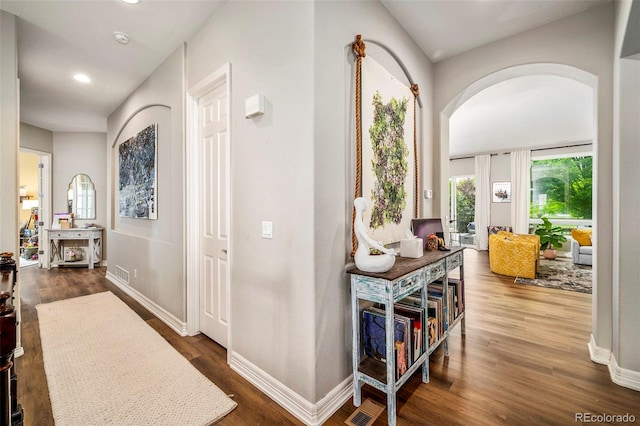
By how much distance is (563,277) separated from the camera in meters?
4.80

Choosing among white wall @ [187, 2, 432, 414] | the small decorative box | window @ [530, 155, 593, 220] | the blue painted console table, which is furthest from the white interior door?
window @ [530, 155, 593, 220]

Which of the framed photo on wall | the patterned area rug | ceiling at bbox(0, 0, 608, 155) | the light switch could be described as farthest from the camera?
the framed photo on wall

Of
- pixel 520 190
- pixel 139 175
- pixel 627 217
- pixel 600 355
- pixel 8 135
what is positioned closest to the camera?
pixel 627 217

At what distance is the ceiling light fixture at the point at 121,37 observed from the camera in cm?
265

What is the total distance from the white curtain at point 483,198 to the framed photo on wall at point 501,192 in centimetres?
15

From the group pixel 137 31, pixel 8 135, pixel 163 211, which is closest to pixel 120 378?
pixel 163 211

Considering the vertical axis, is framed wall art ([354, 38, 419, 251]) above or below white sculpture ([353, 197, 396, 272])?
above

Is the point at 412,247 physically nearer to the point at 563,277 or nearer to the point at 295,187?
the point at 295,187

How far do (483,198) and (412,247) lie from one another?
7.51 meters

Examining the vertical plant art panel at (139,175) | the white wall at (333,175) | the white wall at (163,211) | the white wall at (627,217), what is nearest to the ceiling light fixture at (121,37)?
the white wall at (163,211)

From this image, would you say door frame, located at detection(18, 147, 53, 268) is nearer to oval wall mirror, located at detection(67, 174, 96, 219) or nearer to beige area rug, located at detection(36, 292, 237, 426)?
oval wall mirror, located at detection(67, 174, 96, 219)

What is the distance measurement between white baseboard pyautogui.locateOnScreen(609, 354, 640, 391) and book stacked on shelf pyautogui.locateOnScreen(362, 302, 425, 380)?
1.43 metres

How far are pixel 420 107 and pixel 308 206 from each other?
6.72 ft

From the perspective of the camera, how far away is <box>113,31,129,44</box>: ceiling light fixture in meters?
2.65
